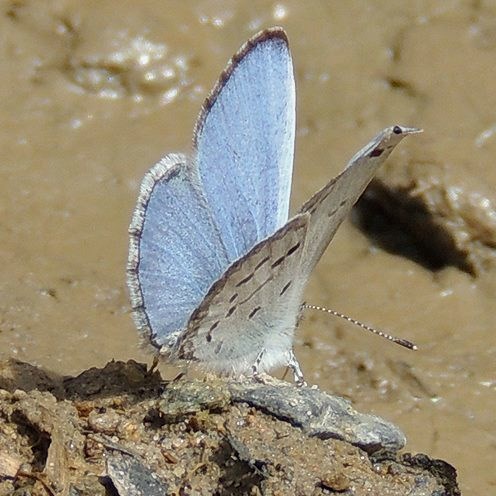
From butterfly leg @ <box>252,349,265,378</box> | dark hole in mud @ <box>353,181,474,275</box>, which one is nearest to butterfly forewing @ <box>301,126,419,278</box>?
butterfly leg @ <box>252,349,265,378</box>

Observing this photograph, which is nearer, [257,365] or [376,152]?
[376,152]

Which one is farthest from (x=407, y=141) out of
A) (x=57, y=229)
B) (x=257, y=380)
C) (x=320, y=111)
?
(x=257, y=380)

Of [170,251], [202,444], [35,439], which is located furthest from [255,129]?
[35,439]

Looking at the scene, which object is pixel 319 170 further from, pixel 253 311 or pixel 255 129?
pixel 253 311

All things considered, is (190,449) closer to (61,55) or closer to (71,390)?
(71,390)

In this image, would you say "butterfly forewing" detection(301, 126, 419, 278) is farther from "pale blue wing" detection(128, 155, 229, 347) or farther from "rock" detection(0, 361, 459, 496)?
"rock" detection(0, 361, 459, 496)

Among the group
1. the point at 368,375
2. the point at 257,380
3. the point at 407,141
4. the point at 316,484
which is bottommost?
the point at 316,484

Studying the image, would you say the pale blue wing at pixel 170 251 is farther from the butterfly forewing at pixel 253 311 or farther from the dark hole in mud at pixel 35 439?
the dark hole in mud at pixel 35 439
